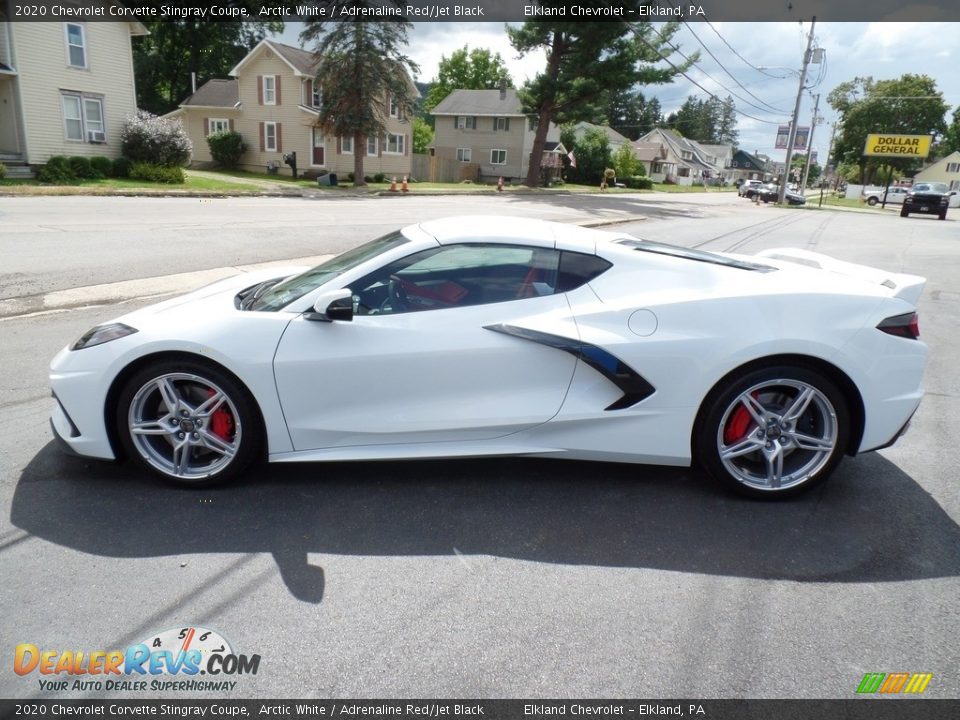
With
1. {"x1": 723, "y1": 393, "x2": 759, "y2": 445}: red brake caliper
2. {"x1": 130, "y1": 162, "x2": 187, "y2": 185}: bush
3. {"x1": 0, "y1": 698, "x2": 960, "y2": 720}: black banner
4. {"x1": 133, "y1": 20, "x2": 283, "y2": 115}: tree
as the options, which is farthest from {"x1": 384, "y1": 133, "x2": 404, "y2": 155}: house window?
{"x1": 0, "y1": 698, "x2": 960, "y2": 720}: black banner

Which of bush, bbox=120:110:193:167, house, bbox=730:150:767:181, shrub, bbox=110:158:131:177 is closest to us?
shrub, bbox=110:158:131:177

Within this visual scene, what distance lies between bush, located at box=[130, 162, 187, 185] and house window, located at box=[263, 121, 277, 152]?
15.4m

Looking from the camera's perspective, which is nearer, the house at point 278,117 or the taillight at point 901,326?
the taillight at point 901,326

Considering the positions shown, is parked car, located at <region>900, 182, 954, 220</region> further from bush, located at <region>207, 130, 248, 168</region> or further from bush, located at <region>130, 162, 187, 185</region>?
bush, located at <region>207, 130, 248, 168</region>

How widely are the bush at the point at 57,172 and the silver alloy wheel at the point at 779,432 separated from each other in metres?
27.2

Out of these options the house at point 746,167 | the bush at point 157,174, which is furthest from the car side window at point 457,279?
the house at point 746,167

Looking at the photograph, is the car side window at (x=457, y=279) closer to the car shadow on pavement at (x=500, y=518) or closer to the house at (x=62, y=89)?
the car shadow on pavement at (x=500, y=518)

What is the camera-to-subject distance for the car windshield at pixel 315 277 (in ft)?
12.0

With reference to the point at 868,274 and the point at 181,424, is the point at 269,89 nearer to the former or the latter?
the point at 181,424

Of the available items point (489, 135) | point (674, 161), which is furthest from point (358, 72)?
point (674, 161)

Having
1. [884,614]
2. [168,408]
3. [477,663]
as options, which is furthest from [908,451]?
[168,408]

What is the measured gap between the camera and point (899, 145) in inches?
2667

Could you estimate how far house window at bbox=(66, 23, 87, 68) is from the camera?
2792 cm

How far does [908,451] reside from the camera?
14.5 ft
